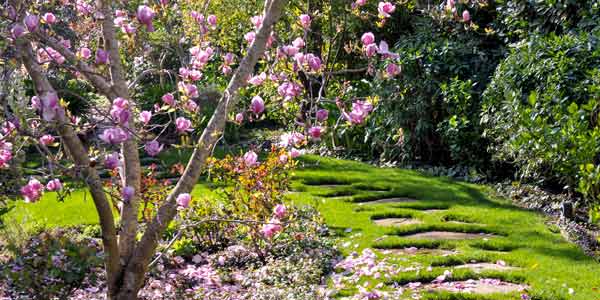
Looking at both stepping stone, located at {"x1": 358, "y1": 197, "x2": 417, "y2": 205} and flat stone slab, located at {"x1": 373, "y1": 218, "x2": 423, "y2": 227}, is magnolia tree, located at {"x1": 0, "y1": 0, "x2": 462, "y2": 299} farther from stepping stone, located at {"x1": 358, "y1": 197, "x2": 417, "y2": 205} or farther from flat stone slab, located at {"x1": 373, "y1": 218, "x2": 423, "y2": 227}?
stepping stone, located at {"x1": 358, "y1": 197, "x2": 417, "y2": 205}

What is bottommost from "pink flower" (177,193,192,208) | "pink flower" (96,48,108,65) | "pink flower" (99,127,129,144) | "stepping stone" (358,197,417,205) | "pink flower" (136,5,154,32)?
"stepping stone" (358,197,417,205)

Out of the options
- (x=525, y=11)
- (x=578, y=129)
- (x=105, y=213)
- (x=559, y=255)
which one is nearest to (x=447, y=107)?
(x=525, y=11)

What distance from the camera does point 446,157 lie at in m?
8.90

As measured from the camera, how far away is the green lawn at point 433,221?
4.67 meters

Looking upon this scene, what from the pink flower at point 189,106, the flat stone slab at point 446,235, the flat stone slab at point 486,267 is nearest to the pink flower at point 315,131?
the pink flower at point 189,106

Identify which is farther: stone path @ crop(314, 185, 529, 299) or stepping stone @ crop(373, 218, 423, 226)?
stepping stone @ crop(373, 218, 423, 226)

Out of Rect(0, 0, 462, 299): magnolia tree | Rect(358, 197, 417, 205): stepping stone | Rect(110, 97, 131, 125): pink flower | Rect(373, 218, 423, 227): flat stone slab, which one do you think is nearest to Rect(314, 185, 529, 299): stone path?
Rect(373, 218, 423, 227): flat stone slab

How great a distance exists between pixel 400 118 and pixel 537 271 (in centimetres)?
441

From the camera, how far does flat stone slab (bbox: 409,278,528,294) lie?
4.39m

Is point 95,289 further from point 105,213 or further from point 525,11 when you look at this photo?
point 525,11

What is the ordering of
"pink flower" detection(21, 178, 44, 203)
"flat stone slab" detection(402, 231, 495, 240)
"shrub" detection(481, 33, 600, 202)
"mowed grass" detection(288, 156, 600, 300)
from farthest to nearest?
"shrub" detection(481, 33, 600, 202) → "flat stone slab" detection(402, 231, 495, 240) → "mowed grass" detection(288, 156, 600, 300) → "pink flower" detection(21, 178, 44, 203)

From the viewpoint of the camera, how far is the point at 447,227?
586 cm

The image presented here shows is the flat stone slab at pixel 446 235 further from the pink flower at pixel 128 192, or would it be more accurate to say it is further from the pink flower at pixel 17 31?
the pink flower at pixel 17 31

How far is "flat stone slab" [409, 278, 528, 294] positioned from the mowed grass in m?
0.07
